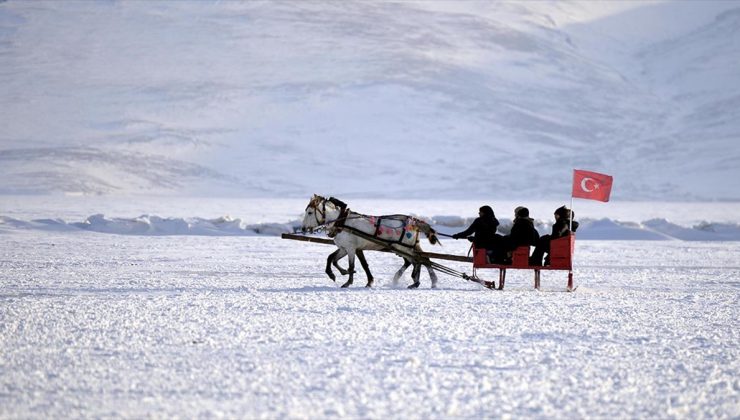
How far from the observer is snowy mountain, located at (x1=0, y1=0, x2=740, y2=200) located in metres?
88.6

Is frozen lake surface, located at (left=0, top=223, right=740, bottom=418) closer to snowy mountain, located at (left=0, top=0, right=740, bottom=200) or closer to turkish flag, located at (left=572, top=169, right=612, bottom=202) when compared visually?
turkish flag, located at (left=572, top=169, right=612, bottom=202)

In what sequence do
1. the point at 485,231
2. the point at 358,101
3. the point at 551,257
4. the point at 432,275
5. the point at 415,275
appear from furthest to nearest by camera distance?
the point at 358,101, the point at 432,275, the point at 415,275, the point at 485,231, the point at 551,257

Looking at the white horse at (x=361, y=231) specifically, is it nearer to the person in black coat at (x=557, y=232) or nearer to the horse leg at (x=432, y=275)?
the horse leg at (x=432, y=275)

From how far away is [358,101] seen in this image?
98.3 m

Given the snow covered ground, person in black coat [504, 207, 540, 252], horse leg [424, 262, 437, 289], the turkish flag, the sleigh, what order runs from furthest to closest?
horse leg [424, 262, 437, 289], the turkish flag, person in black coat [504, 207, 540, 252], the sleigh, the snow covered ground

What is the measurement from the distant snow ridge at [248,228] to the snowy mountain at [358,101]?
163ft

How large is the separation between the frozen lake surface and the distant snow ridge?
1202 cm

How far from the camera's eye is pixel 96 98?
3893 inches

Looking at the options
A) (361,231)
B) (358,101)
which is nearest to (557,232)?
(361,231)

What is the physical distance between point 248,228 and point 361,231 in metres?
16.2

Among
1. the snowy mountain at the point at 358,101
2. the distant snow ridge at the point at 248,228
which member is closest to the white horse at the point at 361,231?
the distant snow ridge at the point at 248,228

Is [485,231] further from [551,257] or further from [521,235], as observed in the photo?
[551,257]

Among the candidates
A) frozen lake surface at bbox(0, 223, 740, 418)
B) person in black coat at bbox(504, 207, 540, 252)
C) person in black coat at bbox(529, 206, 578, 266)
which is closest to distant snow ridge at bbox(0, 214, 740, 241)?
frozen lake surface at bbox(0, 223, 740, 418)

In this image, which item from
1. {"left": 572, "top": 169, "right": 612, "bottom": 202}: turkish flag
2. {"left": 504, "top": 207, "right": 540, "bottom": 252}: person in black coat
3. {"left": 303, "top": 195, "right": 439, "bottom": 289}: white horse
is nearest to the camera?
{"left": 504, "top": 207, "right": 540, "bottom": 252}: person in black coat
